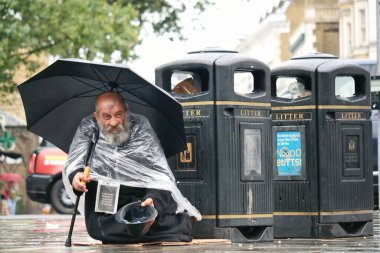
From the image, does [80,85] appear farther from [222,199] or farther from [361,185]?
[361,185]

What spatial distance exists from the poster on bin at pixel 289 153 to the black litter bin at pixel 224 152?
2.70 ft

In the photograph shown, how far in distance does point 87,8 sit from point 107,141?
2522 cm

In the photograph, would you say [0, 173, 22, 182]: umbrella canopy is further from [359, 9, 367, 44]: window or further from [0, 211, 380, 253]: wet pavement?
[359, 9, 367, 44]: window

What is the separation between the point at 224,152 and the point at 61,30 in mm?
24241

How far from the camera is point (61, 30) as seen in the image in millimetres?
37344

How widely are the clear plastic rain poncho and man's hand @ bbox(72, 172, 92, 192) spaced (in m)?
0.27

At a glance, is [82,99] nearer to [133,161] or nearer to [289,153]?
[133,161]

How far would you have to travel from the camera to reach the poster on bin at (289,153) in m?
14.6

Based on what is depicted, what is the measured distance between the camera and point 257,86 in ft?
46.0

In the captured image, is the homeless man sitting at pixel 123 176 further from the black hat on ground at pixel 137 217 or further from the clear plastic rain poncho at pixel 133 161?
the black hat on ground at pixel 137 217

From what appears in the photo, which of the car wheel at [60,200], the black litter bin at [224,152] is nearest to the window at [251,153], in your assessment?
the black litter bin at [224,152]

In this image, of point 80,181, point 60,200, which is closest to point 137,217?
point 80,181

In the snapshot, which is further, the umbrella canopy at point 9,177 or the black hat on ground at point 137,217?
the umbrella canopy at point 9,177

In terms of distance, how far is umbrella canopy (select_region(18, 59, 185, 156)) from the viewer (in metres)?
13.0
